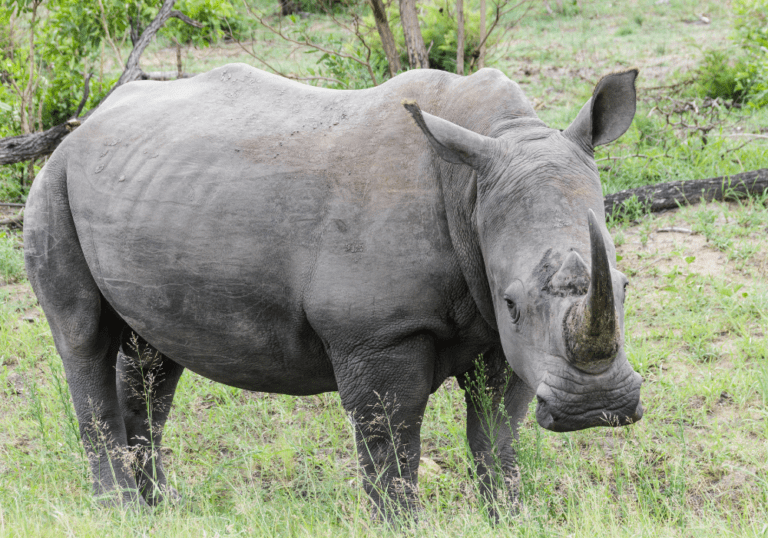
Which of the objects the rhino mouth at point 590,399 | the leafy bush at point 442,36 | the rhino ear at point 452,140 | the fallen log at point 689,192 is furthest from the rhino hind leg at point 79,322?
the leafy bush at point 442,36

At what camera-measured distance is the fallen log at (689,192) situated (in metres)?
6.70

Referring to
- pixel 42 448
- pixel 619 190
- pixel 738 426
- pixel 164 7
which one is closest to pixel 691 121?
pixel 619 190

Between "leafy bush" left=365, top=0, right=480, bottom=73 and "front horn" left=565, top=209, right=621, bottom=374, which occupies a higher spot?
"front horn" left=565, top=209, right=621, bottom=374

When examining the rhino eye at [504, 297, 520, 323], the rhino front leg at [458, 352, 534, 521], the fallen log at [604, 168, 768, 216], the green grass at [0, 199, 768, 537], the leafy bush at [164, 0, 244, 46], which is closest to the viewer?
the rhino eye at [504, 297, 520, 323]

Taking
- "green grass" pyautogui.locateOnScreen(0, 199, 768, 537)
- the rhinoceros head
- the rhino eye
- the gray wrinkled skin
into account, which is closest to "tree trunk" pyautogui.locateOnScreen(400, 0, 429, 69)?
"green grass" pyautogui.locateOnScreen(0, 199, 768, 537)

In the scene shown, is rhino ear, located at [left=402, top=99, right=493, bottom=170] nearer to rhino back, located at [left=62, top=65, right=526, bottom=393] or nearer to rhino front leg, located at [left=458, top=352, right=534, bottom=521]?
rhino back, located at [left=62, top=65, right=526, bottom=393]

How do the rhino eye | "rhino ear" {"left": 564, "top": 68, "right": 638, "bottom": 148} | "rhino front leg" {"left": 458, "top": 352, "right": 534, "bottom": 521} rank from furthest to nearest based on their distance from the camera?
"rhino front leg" {"left": 458, "top": 352, "right": 534, "bottom": 521}
"rhino ear" {"left": 564, "top": 68, "right": 638, "bottom": 148}
the rhino eye

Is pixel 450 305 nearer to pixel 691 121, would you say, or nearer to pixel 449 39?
pixel 691 121

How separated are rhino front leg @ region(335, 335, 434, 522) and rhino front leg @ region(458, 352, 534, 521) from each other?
0.33m

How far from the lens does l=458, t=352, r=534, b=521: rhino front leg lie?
11.4 ft

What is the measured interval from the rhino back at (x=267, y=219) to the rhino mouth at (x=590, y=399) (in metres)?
0.67

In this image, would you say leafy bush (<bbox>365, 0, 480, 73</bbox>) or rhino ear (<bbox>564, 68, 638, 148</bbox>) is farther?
leafy bush (<bbox>365, 0, 480, 73</bbox>)

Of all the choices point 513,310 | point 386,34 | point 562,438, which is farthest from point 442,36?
point 513,310

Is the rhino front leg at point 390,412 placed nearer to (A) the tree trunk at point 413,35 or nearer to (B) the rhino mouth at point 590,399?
(B) the rhino mouth at point 590,399
